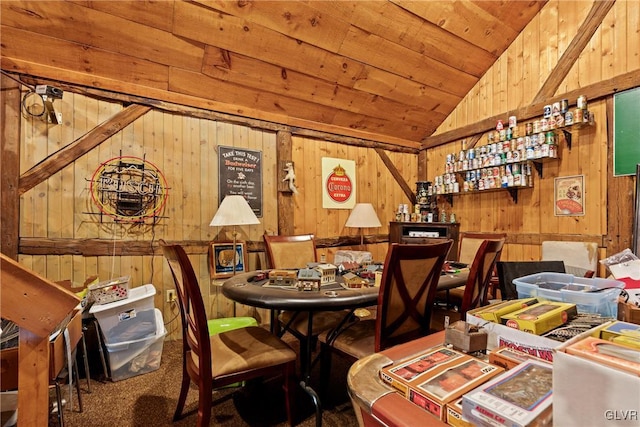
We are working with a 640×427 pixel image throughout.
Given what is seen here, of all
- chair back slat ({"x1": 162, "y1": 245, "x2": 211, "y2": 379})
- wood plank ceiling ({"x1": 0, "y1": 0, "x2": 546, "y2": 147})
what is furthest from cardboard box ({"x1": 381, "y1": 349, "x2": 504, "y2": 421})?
wood plank ceiling ({"x1": 0, "y1": 0, "x2": 546, "y2": 147})

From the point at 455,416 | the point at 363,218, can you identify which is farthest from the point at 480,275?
the point at 363,218

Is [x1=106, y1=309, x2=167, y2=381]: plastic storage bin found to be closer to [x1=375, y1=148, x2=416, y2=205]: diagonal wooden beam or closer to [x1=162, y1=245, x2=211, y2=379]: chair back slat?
[x1=162, y1=245, x2=211, y2=379]: chair back slat

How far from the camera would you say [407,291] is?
61.9 inches

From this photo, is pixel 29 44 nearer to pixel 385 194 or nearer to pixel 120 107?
pixel 120 107

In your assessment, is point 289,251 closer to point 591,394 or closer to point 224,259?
point 224,259

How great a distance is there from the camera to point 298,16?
2.54m

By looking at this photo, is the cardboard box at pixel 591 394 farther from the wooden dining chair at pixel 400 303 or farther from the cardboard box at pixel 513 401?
the wooden dining chair at pixel 400 303

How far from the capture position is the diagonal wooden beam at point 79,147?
2377 millimetres

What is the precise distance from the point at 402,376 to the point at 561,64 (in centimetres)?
381

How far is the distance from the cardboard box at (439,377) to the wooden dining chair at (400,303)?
764 millimetres

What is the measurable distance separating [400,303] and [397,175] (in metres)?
3.05

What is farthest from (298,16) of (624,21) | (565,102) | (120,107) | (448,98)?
(624,21)

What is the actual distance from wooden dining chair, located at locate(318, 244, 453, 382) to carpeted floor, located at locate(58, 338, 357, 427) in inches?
15.9

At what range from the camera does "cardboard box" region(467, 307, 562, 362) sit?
635mm
